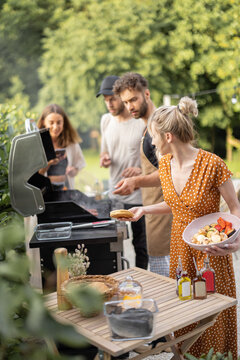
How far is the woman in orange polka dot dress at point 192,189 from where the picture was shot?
217 centimetres

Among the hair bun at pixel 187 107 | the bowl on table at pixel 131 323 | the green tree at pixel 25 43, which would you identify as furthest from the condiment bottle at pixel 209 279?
the green tree at pixel 25 43

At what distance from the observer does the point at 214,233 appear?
2.09 metres

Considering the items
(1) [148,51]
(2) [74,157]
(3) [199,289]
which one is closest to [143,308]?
(3) [199,289]

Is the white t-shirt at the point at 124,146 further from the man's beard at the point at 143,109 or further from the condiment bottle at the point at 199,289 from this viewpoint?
the condiment bottle at the point at 199,289

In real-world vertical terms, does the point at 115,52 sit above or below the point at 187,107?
above

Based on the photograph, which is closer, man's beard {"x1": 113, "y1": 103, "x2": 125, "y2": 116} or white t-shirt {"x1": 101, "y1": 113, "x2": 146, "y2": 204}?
white t-shirt {"x1": 101, "y1": 113, "x2": 146, "y2": 204}

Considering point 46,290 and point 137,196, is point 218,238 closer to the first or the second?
point 46,290

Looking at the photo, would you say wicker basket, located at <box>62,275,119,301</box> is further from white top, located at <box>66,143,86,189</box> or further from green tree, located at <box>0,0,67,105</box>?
green tree, located at <box>0,0,67,105</box>

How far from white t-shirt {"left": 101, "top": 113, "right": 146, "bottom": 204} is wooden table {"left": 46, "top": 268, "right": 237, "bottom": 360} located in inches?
69.0

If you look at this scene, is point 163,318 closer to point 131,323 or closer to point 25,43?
point 131,323

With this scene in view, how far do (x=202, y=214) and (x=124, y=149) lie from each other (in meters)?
1.70

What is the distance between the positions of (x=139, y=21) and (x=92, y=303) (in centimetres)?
1244

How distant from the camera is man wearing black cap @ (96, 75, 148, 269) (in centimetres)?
381

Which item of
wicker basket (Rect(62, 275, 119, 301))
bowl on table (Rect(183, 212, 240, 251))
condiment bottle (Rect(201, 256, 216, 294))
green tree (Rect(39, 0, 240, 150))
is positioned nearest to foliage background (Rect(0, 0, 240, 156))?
green tree (Rect(39, 0, 240, 150))
